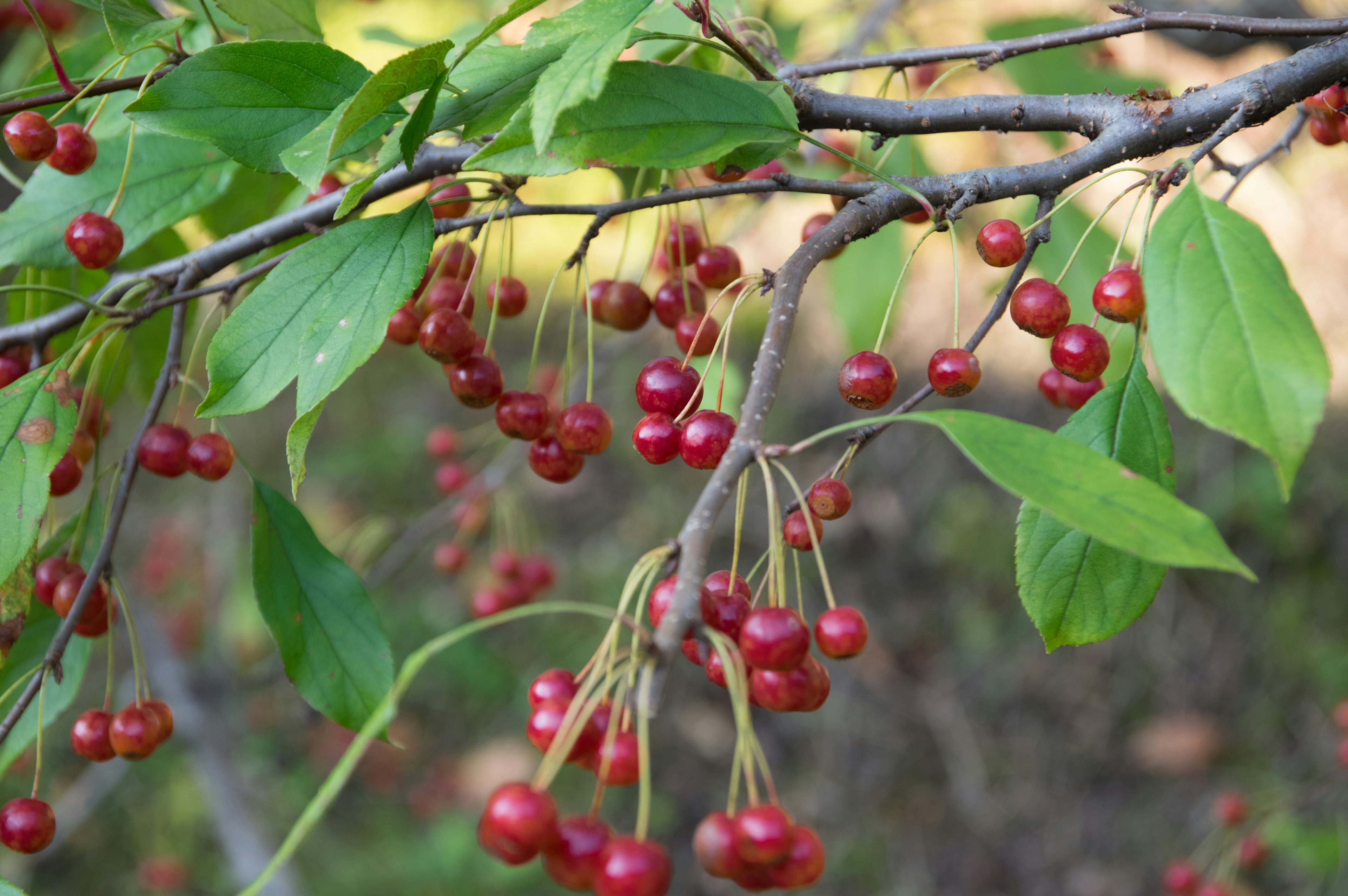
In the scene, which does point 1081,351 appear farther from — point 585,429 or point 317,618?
point 317,618

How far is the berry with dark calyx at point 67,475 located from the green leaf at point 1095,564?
99 centimetres

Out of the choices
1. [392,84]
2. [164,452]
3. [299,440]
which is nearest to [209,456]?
[164,452]

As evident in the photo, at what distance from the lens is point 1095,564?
80 cm

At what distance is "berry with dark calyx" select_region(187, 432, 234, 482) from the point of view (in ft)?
3.29

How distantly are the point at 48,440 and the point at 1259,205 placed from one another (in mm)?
3469

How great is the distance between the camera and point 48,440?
840 millimetres

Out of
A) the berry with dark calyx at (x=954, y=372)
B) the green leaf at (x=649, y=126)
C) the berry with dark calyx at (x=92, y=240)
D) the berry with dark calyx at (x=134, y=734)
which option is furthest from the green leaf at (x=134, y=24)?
the berry with dark calyx at (x=954, y=372)

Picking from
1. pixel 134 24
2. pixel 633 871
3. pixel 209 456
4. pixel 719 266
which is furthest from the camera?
pixel 719 266

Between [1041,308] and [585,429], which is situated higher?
[1041,308]

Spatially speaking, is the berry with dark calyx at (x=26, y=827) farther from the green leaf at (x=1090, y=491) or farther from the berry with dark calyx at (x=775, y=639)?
the green leaf at (x=1090, y=491)

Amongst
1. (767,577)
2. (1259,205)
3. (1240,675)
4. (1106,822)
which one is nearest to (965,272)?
(1259,205)

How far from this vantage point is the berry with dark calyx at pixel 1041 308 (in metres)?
0.81

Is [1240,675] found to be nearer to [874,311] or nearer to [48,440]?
[874,311]

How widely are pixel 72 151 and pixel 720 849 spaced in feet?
3.14
